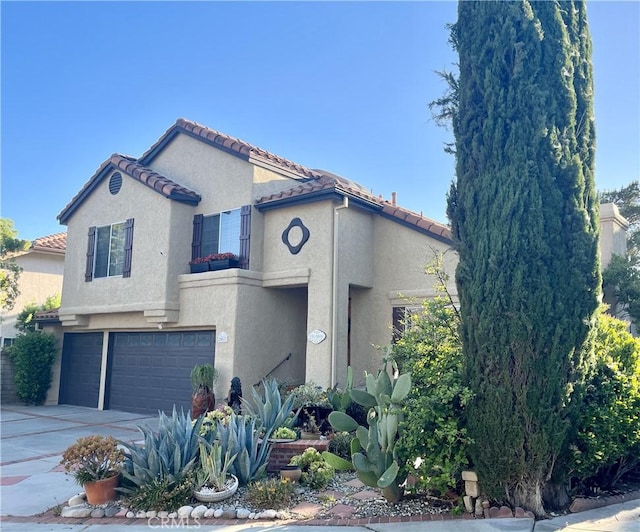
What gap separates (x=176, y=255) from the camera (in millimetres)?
14797

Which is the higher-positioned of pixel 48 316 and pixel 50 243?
pixel 50 243

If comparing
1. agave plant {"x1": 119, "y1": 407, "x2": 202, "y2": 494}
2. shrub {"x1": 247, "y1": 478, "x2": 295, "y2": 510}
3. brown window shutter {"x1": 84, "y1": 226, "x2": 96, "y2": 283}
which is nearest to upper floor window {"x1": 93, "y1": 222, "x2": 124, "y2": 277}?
brown window shutter {"x1": 84, "y1": 226, "x2": 96, "y2": 283}

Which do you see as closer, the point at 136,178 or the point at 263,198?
the point at 263,198

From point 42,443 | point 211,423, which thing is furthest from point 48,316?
point 211,423

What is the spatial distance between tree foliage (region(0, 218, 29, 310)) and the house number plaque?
524 inches

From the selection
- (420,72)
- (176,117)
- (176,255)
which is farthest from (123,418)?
(420,72)

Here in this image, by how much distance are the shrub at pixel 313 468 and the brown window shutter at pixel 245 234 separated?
6840 mm

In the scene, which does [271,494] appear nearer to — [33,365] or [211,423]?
[211,423]

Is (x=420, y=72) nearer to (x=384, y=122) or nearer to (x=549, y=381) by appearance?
(x=384, y=122)

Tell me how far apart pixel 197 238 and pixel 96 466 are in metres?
8.85

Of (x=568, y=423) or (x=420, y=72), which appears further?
(x=420, y=72)

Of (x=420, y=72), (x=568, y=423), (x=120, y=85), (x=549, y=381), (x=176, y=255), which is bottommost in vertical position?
(x=568, y=423)

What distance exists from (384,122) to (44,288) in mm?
18873

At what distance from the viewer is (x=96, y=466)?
716cm
